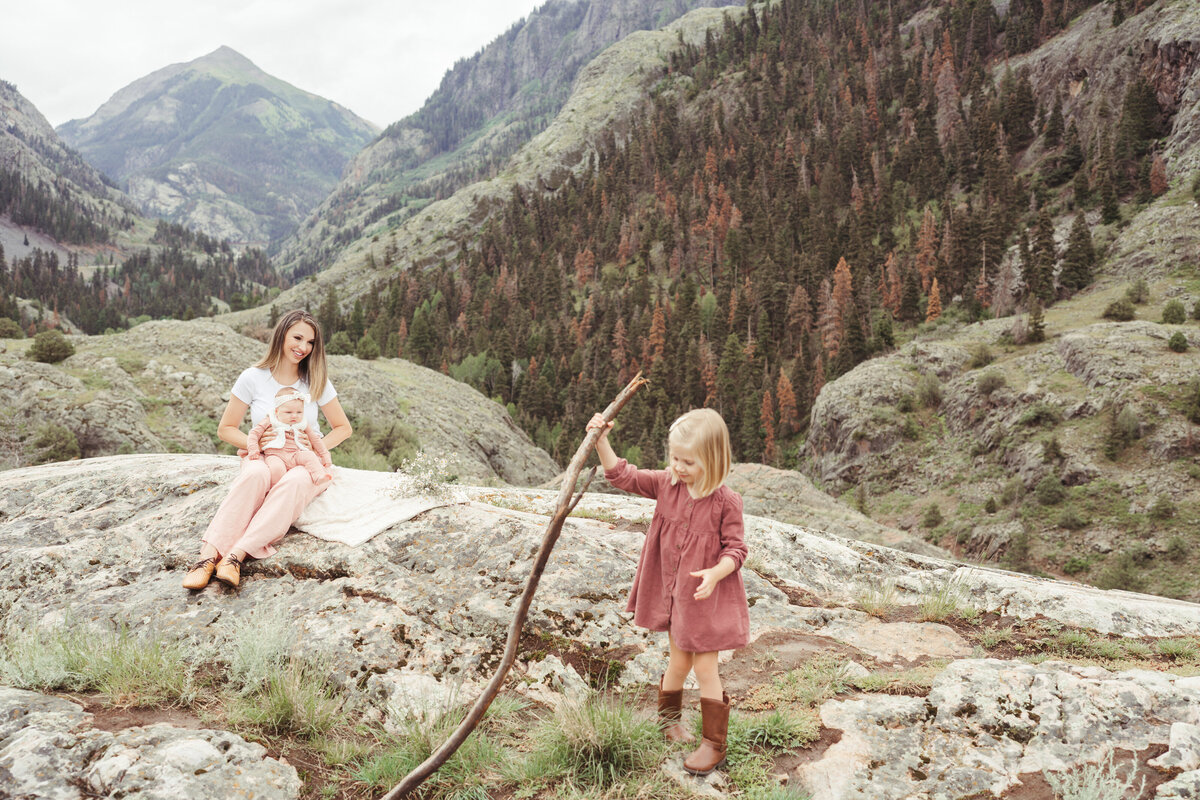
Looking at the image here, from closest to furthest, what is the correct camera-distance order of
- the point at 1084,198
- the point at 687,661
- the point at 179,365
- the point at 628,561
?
1. the point at 687,661
2. the point at 628,561
3. the point at 179,365
4. the point at 1084,198

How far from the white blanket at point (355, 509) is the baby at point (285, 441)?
0.35 meters

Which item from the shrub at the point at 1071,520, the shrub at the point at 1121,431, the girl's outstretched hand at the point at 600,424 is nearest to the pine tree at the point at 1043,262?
the shrub at the point at 1121,431

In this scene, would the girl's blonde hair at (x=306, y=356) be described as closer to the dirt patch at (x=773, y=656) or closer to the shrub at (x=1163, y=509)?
the dirt patch at (x=773, y=656)

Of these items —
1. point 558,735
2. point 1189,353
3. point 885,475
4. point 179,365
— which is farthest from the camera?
point 885,475

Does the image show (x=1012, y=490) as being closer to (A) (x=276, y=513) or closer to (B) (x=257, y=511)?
(A) (x=276, y=513)

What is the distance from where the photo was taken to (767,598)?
6.73m

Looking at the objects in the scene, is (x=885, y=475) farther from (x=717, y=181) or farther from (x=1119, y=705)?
(x=717, y=181)

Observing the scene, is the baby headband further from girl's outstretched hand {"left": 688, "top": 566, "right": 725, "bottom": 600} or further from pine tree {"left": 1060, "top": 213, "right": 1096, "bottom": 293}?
pine tree {"left": 1060, "top": 213, "right": 1096, "bottom": 293}

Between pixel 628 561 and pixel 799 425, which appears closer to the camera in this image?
pixel 628 561

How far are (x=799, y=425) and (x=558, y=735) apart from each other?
6489 centimetres

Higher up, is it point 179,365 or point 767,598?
point 179,365

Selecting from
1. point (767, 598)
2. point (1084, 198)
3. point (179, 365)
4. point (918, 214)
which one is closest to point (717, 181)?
point (918, 214)

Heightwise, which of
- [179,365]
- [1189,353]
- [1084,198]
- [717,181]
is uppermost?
[717,181]

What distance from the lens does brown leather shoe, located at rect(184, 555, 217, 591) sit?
527cm
